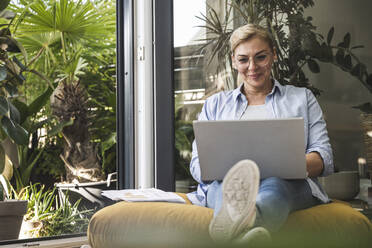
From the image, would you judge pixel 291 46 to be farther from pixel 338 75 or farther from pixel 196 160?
pixel 196 160

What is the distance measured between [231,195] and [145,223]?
56 centimetres

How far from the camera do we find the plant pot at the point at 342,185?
213 centimetres

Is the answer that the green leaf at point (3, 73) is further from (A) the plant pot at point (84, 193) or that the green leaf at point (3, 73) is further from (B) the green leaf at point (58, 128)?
(A) the plant pot at point (84, 193)

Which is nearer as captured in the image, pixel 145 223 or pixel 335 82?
pixel 145 223

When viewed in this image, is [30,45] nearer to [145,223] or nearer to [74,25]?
[74,25]

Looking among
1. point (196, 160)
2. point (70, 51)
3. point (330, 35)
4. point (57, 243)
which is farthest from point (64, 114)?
point (330, 35)

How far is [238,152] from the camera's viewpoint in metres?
1.47

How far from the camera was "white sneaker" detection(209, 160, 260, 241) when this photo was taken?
1.06m

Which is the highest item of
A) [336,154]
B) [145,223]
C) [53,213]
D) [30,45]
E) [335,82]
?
[30,45]

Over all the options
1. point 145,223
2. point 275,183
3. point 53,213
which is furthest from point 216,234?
point 53,213

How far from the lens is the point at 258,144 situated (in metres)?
1.43

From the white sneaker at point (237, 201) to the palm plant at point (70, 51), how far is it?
2504 millimetres

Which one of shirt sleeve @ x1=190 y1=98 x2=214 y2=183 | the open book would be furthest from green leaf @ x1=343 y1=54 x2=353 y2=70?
the open book

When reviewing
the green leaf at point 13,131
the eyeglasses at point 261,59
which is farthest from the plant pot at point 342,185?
the green leaf at point 13,131
